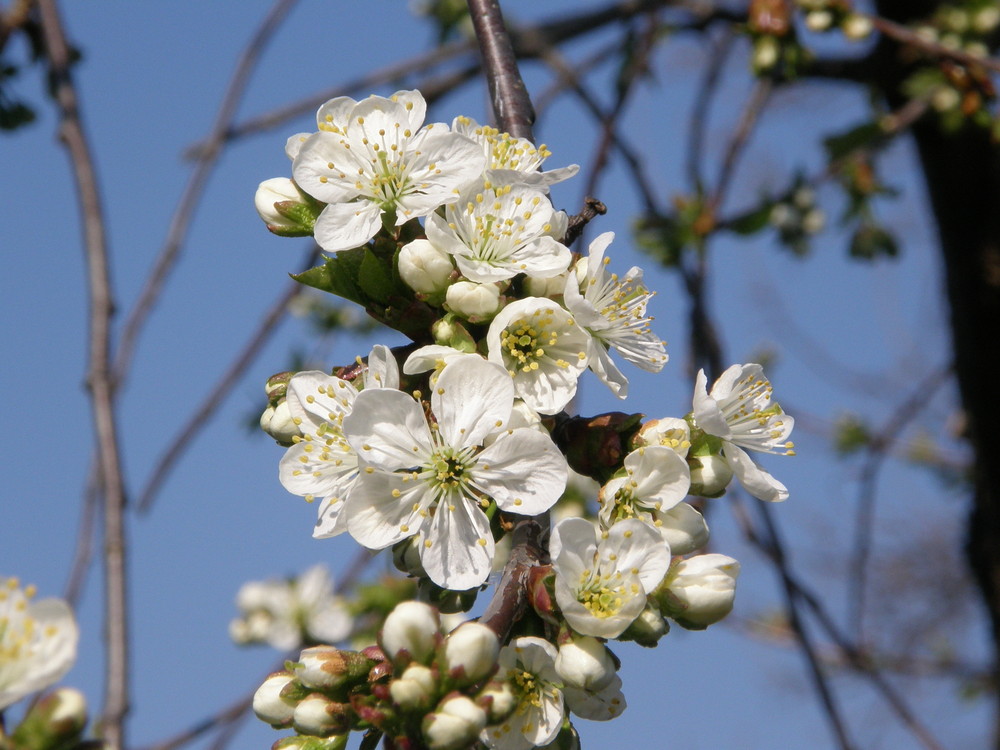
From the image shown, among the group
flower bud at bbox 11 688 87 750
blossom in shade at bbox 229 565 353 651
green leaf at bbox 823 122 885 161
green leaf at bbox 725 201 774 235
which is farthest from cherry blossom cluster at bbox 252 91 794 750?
blossom in shade at bbox 229 565 353 651

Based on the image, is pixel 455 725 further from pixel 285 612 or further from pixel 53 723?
pixel 285 612

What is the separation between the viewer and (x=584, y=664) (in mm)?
1291

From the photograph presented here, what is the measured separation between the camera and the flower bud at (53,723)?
1158 mm

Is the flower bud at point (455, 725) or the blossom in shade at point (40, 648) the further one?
the blossom in shade at point (40, 648)

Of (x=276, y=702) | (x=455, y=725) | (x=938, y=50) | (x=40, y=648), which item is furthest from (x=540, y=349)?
(x=938, y=50)

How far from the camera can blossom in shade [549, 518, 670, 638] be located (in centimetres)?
130

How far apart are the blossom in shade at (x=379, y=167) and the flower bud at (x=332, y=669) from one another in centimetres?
61

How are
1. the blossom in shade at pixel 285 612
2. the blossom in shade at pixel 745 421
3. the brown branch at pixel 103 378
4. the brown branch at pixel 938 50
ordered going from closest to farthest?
the blossom in shade at pixel 745 421, the brown branch at pixel 103 378, the brown branch at pixel 938 50, the blossom in shade at pixel 285 612

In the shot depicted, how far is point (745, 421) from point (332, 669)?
0.80 meters

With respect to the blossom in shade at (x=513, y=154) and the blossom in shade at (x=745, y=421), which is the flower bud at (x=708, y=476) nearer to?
the blossom in shade at (x=745, y=421)

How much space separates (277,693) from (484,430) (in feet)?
1.69

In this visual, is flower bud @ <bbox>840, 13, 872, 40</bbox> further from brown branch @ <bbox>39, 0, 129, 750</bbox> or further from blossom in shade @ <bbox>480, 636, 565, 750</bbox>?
blossom in shade @ <bbox>480, 636, 565, 750</bbox>

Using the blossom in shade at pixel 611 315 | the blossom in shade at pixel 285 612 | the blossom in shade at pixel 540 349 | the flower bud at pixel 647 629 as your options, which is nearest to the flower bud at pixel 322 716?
the flower bud at pixel 647 629

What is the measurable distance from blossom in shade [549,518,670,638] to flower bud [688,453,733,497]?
186 millimetres
